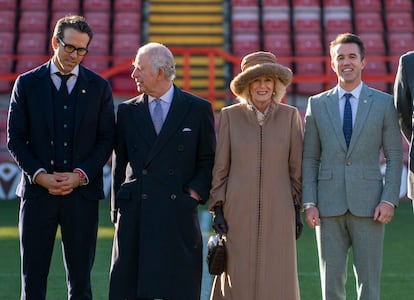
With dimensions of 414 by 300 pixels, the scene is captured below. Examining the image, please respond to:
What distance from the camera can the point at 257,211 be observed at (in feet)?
14.4

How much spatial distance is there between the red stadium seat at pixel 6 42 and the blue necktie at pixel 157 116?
960 cm

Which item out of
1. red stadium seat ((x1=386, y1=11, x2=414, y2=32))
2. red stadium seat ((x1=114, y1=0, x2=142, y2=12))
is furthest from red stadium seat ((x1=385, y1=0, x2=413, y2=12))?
red stadium seat ((x1=114, y1=0, x2=142, y2=12))

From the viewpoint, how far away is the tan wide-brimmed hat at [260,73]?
14.3ft

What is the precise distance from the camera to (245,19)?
14.4 metres

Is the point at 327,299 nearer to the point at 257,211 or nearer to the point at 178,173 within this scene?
the point at 257,211

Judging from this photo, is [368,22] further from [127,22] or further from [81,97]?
[81,97]

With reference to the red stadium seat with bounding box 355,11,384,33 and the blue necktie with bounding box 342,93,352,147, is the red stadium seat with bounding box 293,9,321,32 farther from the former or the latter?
Result: the blue necktie with bounding box 342,93,352,147

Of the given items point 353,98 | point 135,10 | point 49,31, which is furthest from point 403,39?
point 353,98

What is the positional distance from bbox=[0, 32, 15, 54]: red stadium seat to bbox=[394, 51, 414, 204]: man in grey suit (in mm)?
10023

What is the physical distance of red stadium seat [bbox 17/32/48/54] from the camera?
44.9 feet

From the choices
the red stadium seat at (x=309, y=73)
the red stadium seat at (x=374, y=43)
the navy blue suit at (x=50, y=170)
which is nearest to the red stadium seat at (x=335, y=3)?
the red stadium seat at (x=374, y=43)

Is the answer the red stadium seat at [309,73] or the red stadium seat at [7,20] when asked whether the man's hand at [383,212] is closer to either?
the red stadium seat at [309,73]

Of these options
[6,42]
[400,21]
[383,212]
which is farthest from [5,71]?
[383,212]

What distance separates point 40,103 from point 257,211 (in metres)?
1.20
